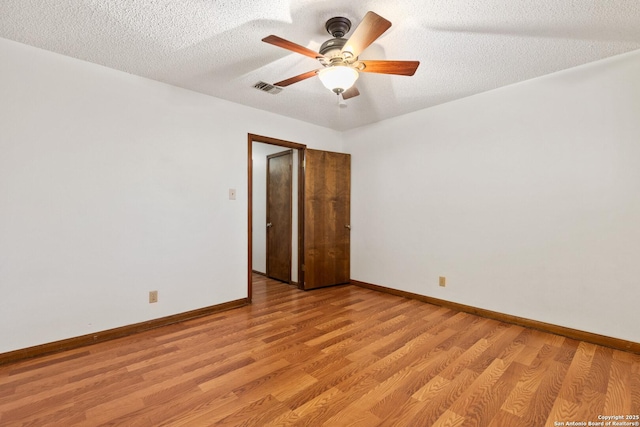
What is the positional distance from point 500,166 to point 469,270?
1.21m

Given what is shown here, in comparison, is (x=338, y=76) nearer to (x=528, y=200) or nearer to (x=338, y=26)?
(x=338, y=26)

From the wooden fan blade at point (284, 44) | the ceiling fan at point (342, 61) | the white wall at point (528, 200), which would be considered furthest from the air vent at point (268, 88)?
the white wall at point (528, 200)

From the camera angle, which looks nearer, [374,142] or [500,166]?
[500,166]

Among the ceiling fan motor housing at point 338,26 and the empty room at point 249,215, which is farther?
the ceiling fan motor housing at point 338,26

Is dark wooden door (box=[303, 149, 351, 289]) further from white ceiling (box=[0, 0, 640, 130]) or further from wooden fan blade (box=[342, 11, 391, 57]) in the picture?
wooden fan blade (box=[342, 11, 391, 57])

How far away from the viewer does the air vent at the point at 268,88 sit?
3.07 metres

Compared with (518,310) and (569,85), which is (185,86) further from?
(518,310)

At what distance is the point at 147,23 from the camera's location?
2.06 meters

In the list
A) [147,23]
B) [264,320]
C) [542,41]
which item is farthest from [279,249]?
[542,41]

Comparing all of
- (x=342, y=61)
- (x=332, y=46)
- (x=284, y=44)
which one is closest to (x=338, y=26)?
(x=332, y=46)

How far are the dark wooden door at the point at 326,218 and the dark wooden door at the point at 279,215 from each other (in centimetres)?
43

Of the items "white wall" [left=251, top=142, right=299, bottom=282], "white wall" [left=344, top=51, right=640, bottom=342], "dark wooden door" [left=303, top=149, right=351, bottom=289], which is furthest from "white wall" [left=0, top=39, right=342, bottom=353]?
"white wall" [left=344, top=51, right=640, bottom=342]

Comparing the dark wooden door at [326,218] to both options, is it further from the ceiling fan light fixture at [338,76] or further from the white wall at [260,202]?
the ceiling fan light fixture at [338,76]

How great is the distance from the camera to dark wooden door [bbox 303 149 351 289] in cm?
433
